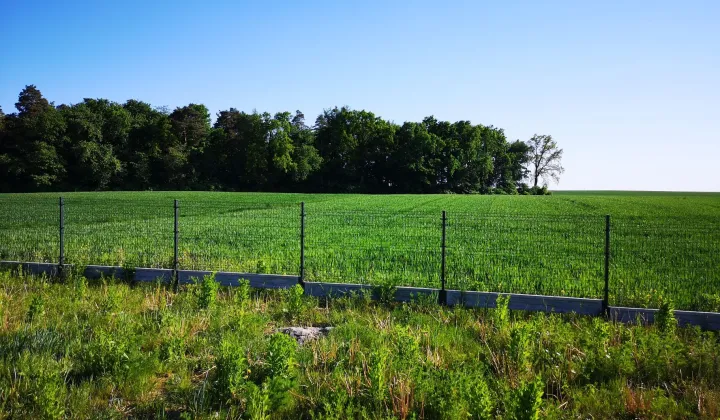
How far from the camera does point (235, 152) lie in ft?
Answer: 283

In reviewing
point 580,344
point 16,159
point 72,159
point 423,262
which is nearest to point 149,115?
point 72,159

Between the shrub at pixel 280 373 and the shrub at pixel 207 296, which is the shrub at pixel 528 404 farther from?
the shrub at pixel 207 296

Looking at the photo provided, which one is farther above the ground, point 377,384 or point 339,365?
point 377,384

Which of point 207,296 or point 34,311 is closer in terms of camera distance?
point 34,311

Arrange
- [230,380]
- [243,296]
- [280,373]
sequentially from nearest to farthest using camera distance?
[230,380], [280,373], [243,296]

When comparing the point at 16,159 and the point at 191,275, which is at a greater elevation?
the point at 16,159

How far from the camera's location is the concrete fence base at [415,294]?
7.53 meters

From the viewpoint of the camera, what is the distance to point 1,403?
183 inches

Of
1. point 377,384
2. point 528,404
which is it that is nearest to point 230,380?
point 377,384

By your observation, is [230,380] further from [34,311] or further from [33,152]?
[33,152]

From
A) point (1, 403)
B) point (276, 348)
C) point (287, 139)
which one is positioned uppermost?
point (287, 139)

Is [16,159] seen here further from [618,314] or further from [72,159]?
[618,314]

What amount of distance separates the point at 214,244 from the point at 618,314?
39.0ft

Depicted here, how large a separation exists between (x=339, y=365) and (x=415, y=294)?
3296 millimetres
